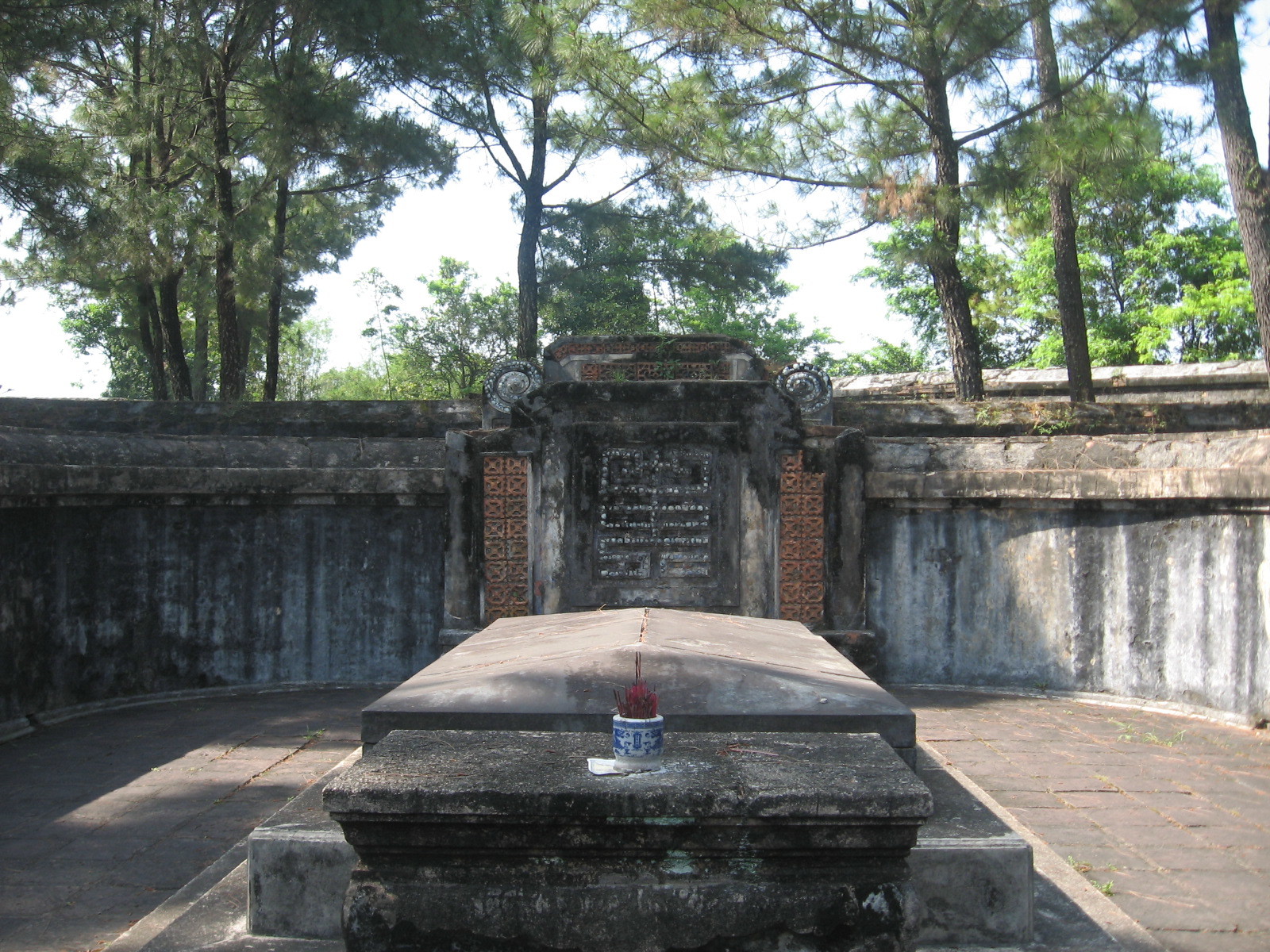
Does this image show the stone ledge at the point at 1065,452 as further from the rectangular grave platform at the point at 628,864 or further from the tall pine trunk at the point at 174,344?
the tall pine trunk at the point at 174,344

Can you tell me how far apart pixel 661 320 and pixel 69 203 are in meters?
11.5

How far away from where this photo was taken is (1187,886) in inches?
147

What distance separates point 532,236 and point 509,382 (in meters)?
9.19

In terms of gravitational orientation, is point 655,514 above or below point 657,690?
above

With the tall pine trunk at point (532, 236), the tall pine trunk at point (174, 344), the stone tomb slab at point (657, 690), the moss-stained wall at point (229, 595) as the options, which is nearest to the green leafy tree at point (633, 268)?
the tall pine trunk at point (532, 236)

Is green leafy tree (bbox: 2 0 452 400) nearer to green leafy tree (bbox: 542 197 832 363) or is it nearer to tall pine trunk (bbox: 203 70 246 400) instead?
tall pine trunk (bbox: 203 70 246 400)

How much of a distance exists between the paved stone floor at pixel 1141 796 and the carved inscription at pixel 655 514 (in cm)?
175

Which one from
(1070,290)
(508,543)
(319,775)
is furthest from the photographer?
(1070,290)

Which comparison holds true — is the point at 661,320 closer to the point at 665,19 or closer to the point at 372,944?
the point at 665,19

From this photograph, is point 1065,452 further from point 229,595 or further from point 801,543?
point 229,595

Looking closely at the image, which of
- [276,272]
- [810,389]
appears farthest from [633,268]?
[810,389]

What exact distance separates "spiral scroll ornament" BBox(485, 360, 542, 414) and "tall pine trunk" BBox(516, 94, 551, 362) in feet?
26.9

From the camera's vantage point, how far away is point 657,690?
3178 millimetres

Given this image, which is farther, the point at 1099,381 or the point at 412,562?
the point at 1099,381
